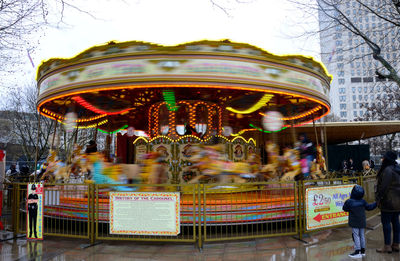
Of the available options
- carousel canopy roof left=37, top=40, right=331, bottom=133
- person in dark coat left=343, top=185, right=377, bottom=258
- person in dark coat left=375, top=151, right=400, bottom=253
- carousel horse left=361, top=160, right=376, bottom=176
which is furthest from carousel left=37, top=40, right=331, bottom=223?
carousel horse left=361, top=160, right=376, bottom=176

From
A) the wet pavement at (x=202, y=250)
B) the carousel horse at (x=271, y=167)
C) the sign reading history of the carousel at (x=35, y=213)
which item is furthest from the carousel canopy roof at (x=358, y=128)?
the sign reading history of the carousel at (x=35, y=213)

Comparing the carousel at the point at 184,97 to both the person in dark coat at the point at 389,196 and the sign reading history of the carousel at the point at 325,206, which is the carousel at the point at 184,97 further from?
the person in dark coat at the point at 389,196

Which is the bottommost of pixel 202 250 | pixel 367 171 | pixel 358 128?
pixel 202 250

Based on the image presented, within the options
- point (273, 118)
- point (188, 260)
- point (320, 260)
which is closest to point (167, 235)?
point (188, 260)

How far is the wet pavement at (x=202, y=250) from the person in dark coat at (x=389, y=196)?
0.26 metres

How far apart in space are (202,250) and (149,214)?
1.11 meters

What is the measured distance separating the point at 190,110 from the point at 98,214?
4.76 meters

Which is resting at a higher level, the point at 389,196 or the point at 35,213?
the point at 389,196

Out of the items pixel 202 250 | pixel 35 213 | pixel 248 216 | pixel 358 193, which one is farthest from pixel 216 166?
pixel 35 213

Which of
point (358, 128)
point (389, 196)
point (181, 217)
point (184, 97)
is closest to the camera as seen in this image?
point (389, 196)

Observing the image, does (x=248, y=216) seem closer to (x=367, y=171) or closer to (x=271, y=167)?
(x=271, y=167)

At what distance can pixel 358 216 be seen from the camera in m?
5.01

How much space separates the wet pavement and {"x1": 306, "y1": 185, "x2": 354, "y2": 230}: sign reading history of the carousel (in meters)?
0.32

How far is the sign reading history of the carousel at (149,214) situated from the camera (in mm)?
5516
